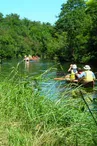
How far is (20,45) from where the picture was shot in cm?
13025

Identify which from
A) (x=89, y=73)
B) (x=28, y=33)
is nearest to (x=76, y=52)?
(x=89, y=73)

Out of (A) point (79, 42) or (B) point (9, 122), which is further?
(A) point (79, 42)

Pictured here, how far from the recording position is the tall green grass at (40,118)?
4984 mm

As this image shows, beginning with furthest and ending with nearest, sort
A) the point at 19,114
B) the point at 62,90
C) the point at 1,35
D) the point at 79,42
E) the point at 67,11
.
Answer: the point at 1,35 < the point at 67,11 < the point at 79,42 < the point at 62,90 < the point at 19,114

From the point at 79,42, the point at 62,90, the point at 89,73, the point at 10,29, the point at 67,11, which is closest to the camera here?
the point at 62,90

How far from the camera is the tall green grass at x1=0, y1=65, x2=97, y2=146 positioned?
16.4 ft

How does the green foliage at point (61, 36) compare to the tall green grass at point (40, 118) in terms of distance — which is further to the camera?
the green foliage at point (61, 36)

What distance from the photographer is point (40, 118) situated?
19.1 ft

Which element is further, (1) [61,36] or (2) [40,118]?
(1) [61,36]

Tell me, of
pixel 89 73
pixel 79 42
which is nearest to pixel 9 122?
pixel 89 73

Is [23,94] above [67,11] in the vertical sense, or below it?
below

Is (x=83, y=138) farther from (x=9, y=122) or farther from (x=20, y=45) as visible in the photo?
(x=20, y=45)

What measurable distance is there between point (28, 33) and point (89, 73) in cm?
13338

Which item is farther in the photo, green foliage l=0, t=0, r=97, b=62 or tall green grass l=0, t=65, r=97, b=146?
green foliage l=0, t=0, r=97, b=62
